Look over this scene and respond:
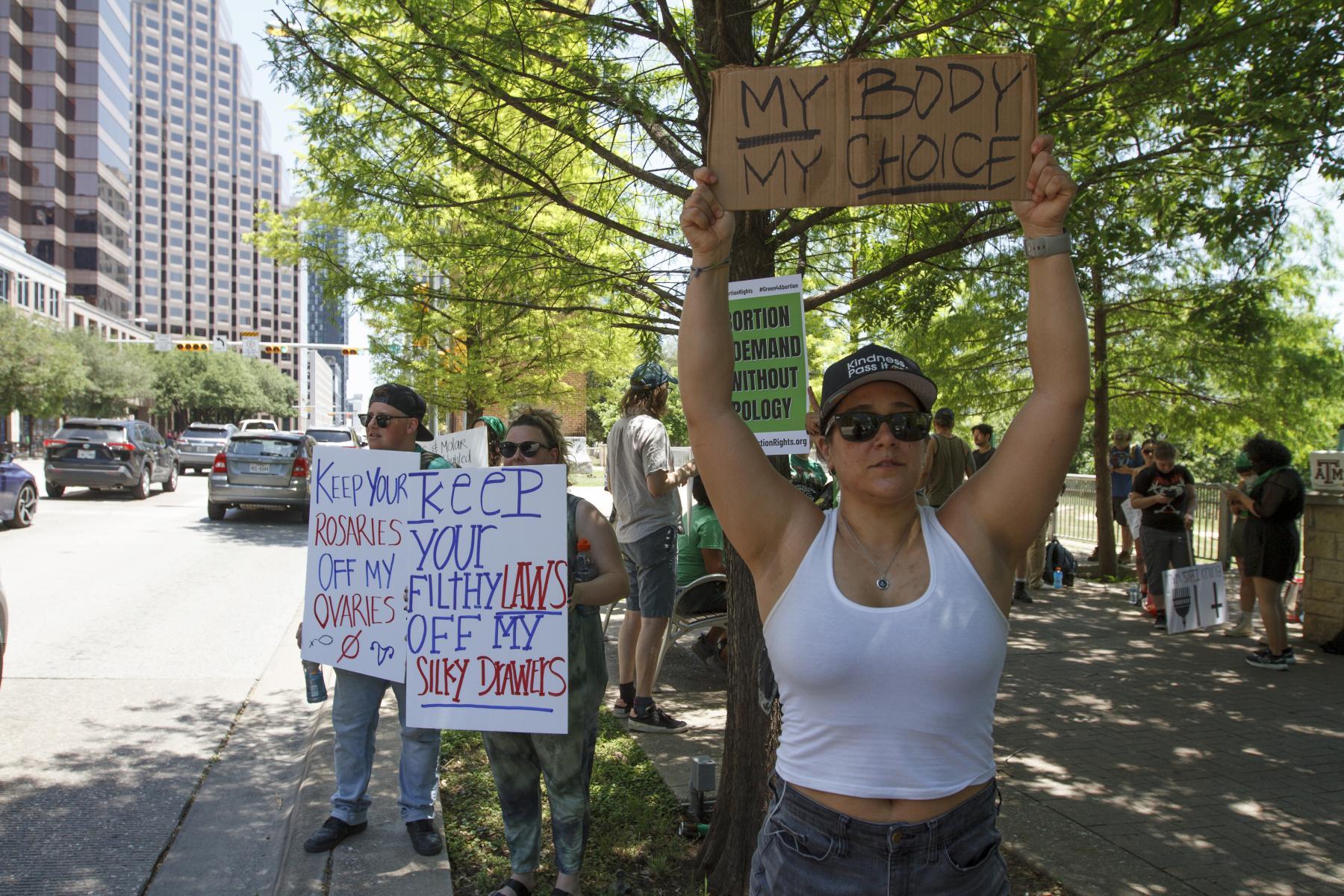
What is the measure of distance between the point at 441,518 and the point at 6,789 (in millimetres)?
3091

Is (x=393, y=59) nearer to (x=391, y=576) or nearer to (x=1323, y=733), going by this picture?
(x=391, y=576)

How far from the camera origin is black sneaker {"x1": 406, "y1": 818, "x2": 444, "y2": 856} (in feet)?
13.6

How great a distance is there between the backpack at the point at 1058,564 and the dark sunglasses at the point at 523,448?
997 cm

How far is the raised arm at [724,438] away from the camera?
7.14ft

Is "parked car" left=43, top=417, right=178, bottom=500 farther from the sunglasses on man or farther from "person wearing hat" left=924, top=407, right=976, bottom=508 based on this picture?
the sunglasses on man

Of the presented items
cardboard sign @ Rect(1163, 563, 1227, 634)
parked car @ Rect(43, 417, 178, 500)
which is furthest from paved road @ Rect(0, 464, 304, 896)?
cardboard sign @ Rect(1163, 563, 1227, 634)

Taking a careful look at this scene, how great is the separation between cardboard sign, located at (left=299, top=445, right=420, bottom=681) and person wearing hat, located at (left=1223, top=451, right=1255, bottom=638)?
645cm

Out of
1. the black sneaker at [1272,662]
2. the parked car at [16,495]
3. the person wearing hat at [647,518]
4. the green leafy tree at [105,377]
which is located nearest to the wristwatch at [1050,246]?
the person wearing hat at [647,518]

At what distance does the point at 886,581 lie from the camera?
2068 millimetres

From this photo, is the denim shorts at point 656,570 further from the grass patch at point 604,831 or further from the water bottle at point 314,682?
the water bottle at point 314,682

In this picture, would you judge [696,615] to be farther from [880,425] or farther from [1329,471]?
[1329,471]

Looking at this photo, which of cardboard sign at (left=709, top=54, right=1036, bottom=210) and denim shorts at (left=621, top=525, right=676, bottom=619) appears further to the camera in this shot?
denim shorts at (left=621, top=525, right=676, bottom=619)

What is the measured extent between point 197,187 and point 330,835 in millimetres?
198992

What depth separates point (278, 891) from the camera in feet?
13.0
